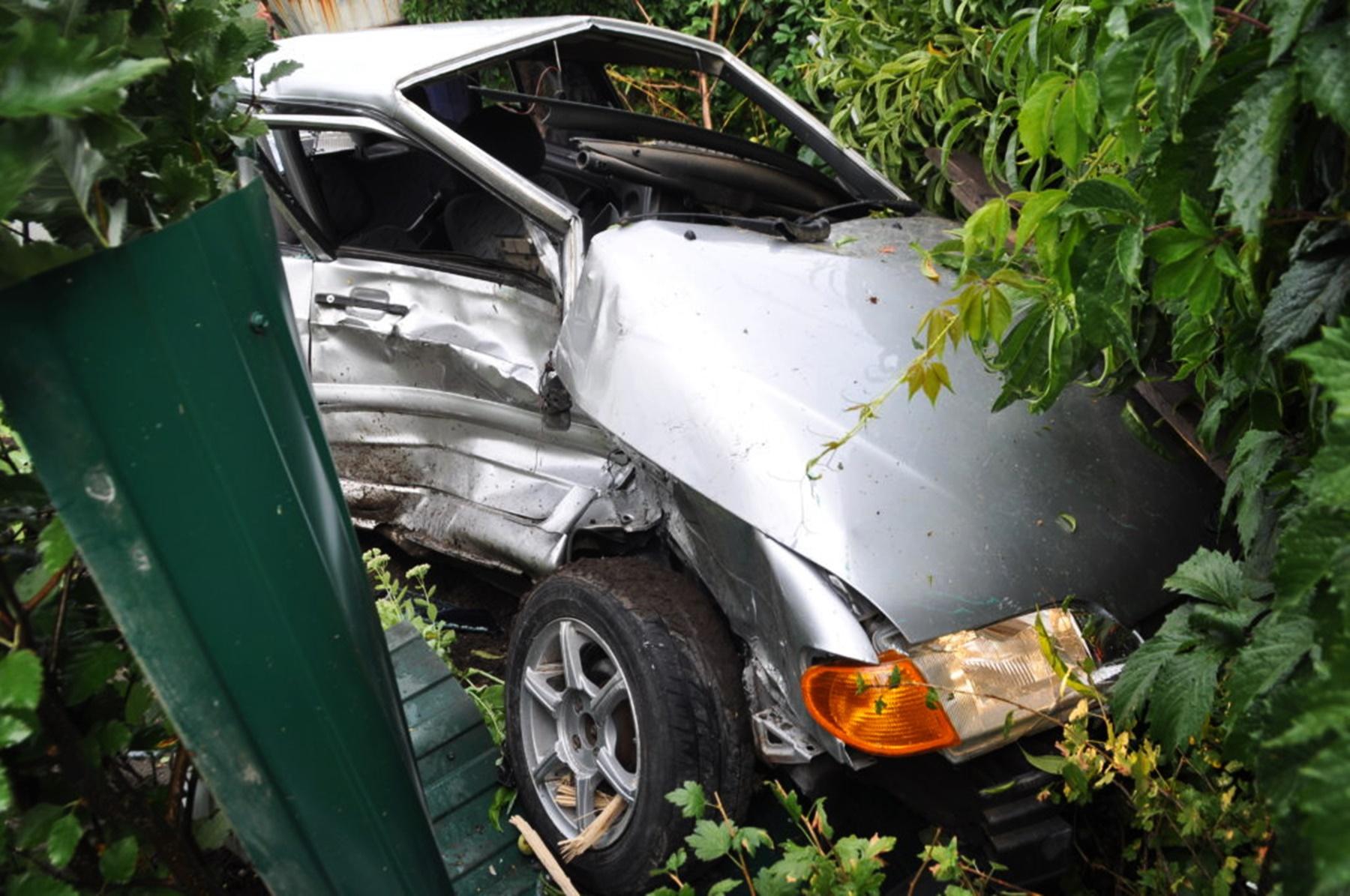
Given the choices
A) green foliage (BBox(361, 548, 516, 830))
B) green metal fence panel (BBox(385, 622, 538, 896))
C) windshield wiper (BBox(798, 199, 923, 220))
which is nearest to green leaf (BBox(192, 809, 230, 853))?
green metal fence panel (BBox(385, 622, 538, 896))

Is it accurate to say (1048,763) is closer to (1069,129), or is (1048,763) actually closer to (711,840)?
(711,840)

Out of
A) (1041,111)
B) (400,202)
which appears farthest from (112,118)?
(400,202)

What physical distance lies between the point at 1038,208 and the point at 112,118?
1253mm

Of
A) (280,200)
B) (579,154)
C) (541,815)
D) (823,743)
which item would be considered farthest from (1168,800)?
(280,200)

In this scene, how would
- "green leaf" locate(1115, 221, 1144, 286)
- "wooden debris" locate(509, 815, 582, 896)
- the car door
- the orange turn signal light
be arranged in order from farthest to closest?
the car door, "wooden debris" locate(509, 815, 582, 896), the orange turn signal light, "green leaf" locate(1115, 221, 1144, 286)

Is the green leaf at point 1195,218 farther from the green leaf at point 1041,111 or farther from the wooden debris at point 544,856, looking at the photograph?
the wooden debris at point 544,856

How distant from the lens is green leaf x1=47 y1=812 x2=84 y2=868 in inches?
49.7

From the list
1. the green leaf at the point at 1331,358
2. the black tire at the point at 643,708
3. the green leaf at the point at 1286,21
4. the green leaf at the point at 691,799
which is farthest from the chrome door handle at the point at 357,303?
the green leaf at the point at 1331,358

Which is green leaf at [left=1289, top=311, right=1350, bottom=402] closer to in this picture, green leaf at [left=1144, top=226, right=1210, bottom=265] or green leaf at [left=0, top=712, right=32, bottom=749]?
green leaf at [left=1144, top=226, right=1210, bottom=265]

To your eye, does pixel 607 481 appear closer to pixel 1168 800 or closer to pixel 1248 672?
pixel 1168 800

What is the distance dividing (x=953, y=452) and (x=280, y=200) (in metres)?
2.39

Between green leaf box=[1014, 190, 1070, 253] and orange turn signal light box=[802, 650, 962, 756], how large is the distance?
0.79 m

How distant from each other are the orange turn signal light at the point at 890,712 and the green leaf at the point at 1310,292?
2.71ft

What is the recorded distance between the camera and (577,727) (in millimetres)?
2738
